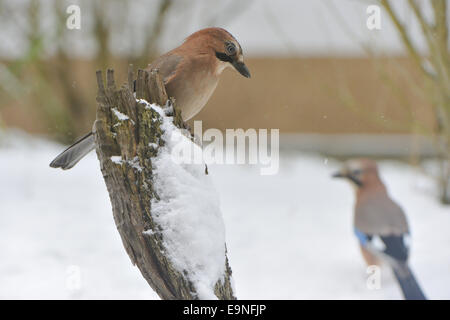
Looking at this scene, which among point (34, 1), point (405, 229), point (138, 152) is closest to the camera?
point (138, 152)

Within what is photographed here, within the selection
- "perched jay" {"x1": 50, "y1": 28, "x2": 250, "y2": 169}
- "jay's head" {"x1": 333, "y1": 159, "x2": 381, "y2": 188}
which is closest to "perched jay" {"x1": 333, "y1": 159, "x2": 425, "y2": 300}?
"jay's head" {"x1": 333, "y1": 159, "x2": 381, "y2": 188}

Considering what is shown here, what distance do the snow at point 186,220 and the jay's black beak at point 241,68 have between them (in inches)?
13.1

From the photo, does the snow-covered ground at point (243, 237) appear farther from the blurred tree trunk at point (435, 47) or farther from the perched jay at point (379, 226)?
the blurred tree trunk at point (435, 47)

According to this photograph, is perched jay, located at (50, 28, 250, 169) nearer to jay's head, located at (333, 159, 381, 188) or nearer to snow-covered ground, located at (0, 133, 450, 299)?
snow-covered ground, located at (0, 133, 450, 299)

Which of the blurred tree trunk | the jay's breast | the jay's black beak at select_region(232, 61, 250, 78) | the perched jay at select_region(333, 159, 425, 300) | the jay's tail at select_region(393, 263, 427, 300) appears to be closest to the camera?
the jay's black beak at select_region(232, 61, 250, 78)

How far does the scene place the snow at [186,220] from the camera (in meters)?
1.72

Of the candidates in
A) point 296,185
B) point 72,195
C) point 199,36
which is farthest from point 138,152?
Result: point 296,185

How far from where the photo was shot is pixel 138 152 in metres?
1.72

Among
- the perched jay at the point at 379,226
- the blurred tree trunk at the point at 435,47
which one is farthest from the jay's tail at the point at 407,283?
the blurred tree trunk at the point at 435,47

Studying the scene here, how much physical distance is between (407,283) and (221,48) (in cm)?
159

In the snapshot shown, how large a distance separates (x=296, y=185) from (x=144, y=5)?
8.80 ft

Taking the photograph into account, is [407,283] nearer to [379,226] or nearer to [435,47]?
[379,226]

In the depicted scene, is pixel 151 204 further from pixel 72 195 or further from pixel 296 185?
pixel 296 185

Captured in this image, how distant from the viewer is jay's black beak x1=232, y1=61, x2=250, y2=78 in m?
1.88
